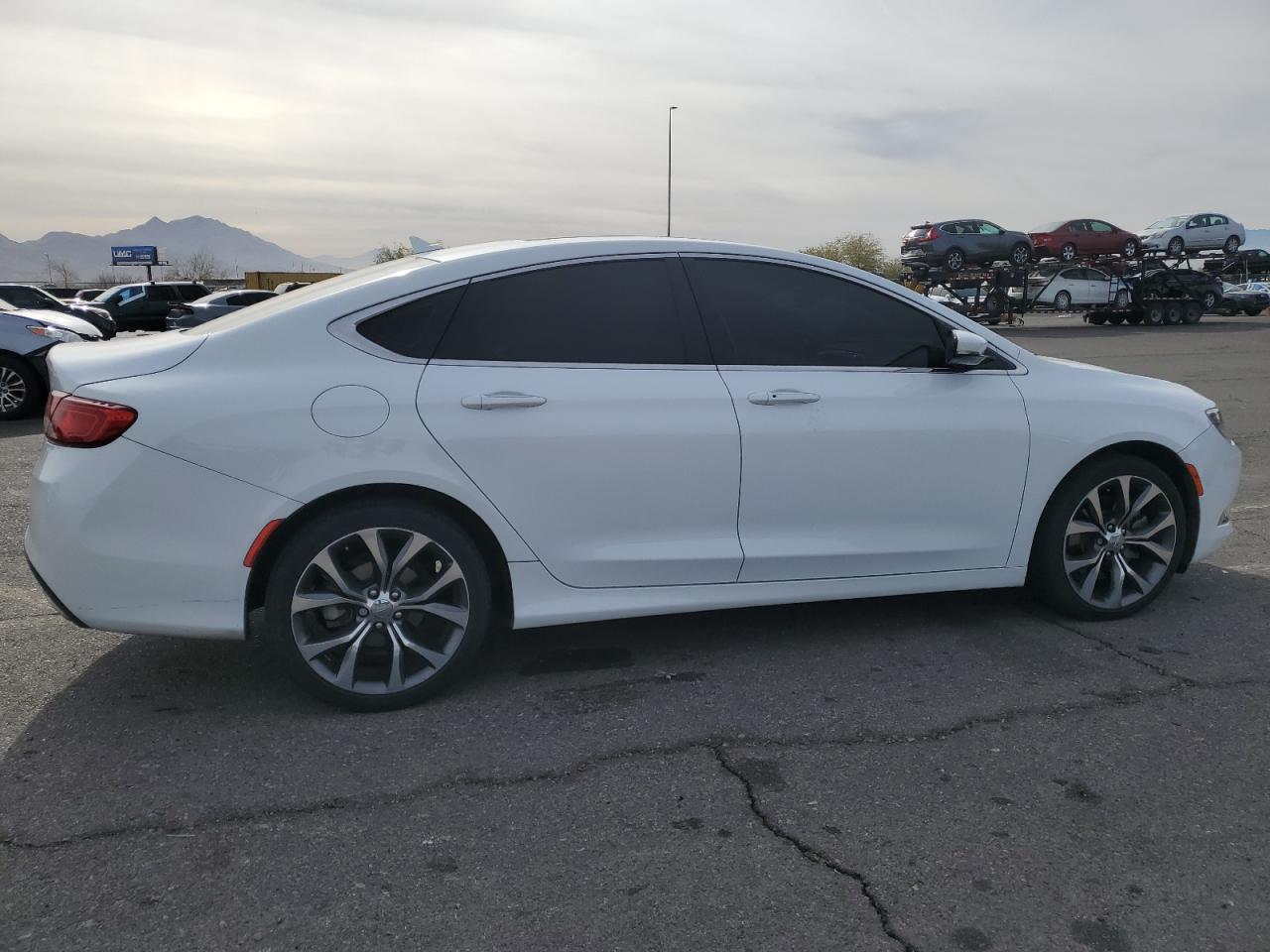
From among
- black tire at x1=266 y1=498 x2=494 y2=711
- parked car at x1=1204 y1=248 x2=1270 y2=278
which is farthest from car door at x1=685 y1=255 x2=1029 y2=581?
parked car at x1=1204 y1=248 x2=1270 y2=278

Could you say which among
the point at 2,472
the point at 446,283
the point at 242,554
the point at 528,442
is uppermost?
the point at 446,283

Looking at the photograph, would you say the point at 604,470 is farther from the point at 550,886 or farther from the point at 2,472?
the point at 2,472

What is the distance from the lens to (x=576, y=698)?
12.6 ft

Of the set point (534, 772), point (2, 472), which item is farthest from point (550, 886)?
point (2, 472)

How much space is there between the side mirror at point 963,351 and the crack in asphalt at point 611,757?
4.54ft

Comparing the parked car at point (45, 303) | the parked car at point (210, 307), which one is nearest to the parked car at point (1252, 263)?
the parked car at point (210, 307)

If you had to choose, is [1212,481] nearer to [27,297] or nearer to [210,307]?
[210,307]

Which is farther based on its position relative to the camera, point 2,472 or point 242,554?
point 2,472

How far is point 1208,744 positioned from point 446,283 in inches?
119

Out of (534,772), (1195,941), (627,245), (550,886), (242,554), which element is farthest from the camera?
(627,245)

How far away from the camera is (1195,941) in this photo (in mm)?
2463

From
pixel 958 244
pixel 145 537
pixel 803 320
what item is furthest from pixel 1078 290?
pixel 145 537

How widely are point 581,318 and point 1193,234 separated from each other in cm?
3999

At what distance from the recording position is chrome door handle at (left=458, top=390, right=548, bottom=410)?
369 cm
